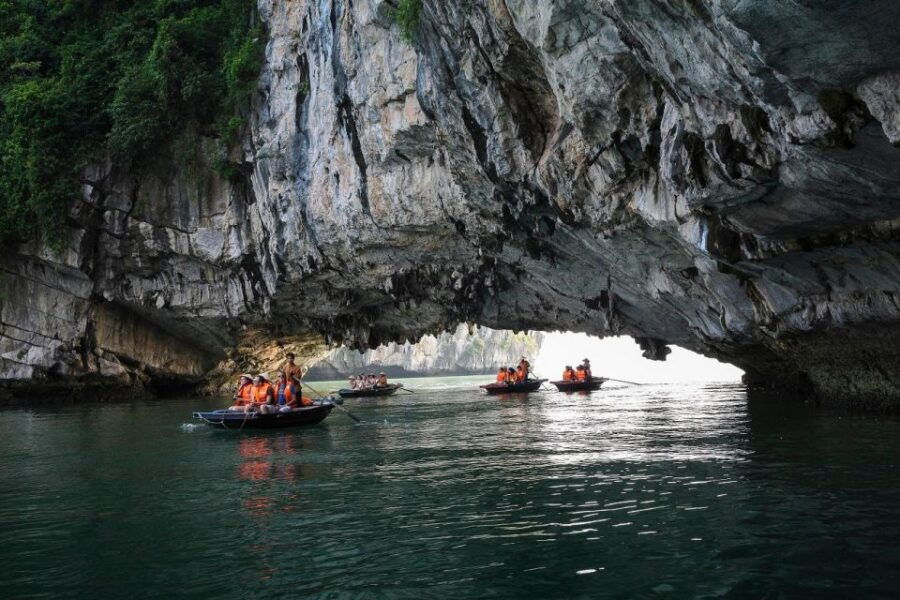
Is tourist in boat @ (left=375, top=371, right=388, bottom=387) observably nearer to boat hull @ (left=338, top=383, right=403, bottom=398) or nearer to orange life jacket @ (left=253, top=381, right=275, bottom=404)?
boat hull @ (left=338, top=383, right=403, bottom=398)

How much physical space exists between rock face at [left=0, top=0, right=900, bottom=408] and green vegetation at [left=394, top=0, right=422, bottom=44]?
562 millimetres

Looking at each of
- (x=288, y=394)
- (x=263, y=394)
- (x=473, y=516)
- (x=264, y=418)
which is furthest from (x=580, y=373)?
(x=473, y=516)

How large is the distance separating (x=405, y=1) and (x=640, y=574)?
13566mm

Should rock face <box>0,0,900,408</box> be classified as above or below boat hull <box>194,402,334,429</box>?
above

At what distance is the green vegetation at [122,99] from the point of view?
25203 millimetres

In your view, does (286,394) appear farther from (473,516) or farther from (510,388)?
(510,388)

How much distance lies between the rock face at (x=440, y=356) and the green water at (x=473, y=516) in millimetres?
67145

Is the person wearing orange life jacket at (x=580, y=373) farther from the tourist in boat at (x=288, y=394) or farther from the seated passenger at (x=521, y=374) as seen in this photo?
the tourist in boat at (x=288, y=394)

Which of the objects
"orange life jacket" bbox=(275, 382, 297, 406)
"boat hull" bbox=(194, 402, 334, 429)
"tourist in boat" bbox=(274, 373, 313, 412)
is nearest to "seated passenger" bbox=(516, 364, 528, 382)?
"tourist in boat" bbox=(274, 373, 313, 412)

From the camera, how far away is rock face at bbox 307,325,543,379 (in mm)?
82938

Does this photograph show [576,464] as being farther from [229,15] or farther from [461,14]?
[229,15]

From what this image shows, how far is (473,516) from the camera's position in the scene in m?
7.67

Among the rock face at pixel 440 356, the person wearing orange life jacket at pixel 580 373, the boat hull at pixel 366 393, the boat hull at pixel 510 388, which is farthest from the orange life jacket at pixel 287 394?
the rock face at pixel 440 356

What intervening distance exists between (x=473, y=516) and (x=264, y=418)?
34.8ft
